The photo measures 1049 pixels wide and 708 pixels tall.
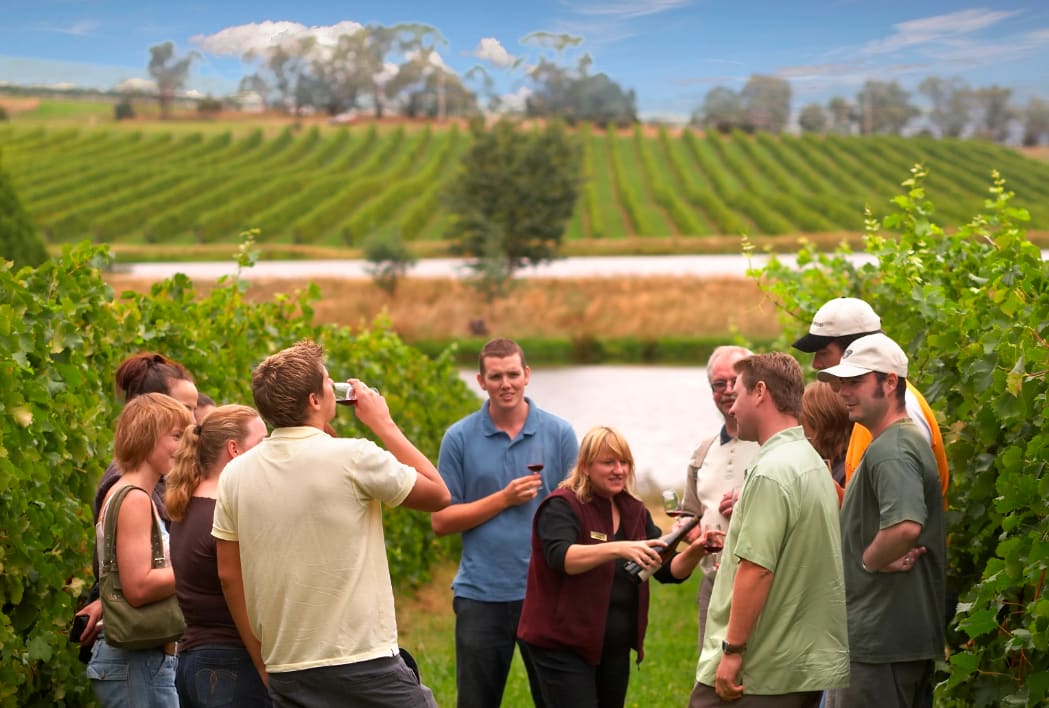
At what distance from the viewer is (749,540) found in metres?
4.04

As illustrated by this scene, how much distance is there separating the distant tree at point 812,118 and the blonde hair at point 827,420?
385 feet

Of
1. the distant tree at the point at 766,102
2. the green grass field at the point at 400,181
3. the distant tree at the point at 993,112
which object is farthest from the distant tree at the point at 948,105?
the distant tree at the point at 766,102

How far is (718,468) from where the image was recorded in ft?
17.8

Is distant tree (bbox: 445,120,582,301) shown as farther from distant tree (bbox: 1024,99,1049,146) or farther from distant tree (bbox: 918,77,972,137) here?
distant tree (bbox: 918,77,972,137)

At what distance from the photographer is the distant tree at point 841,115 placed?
122 m

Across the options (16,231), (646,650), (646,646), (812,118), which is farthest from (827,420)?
(812,118)

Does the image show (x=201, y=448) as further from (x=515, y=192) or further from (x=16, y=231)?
(x=515, y=192)

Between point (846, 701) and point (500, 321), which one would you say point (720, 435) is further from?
point (500, 321)

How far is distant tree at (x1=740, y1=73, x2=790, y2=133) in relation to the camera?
418ft

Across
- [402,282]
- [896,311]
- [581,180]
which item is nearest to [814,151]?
[581,180]

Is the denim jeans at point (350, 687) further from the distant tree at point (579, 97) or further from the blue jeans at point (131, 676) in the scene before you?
the distant tree at point (579, 97)

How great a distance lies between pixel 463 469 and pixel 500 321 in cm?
4974

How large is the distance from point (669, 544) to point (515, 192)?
5953cm

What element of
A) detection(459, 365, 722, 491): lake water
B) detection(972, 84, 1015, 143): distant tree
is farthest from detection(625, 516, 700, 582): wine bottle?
detection(972, 84, 1015, 143): distant tree
